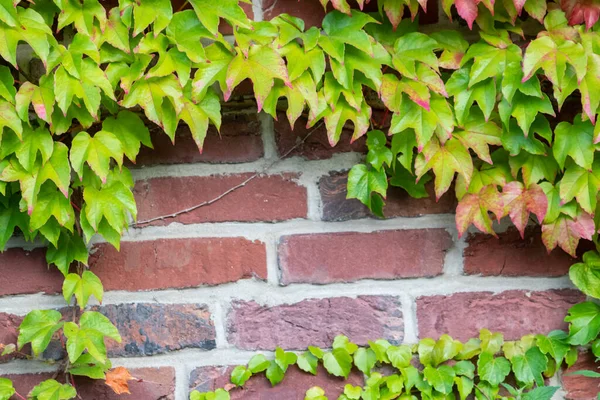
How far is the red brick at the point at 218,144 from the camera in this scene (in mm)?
930

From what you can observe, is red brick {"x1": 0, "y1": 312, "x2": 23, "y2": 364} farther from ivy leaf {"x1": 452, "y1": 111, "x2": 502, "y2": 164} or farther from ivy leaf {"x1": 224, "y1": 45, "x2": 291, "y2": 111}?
ivy leaf {"x1": 452, "y1": 111, "x2": 502, "y2": 164}

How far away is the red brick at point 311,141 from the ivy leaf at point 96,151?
9.3 inches

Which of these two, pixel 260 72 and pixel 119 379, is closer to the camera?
pixel 260 72

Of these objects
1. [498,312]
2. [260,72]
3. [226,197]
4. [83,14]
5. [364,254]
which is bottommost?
[498,312]

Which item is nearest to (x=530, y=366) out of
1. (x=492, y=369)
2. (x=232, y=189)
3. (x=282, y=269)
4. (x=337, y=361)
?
(x=492, y=369)

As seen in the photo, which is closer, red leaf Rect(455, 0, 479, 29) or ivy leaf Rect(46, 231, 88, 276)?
red leaf Rect(455, 0, 479, 29)

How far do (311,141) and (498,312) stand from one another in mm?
390

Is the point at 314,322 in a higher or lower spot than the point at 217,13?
lower

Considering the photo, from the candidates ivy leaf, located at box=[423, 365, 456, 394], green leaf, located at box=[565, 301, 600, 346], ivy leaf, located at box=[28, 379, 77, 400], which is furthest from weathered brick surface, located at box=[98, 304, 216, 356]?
green leaf, located at box=[565, 301, 600, 346]

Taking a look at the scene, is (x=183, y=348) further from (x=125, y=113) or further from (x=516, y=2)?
(x=516, y=2)

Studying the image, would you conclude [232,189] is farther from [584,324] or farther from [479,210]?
[584,324]

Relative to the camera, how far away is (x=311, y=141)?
0.93 meters

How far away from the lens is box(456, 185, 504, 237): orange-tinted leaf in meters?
0.89

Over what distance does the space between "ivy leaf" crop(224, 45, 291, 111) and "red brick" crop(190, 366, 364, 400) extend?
0.43m
